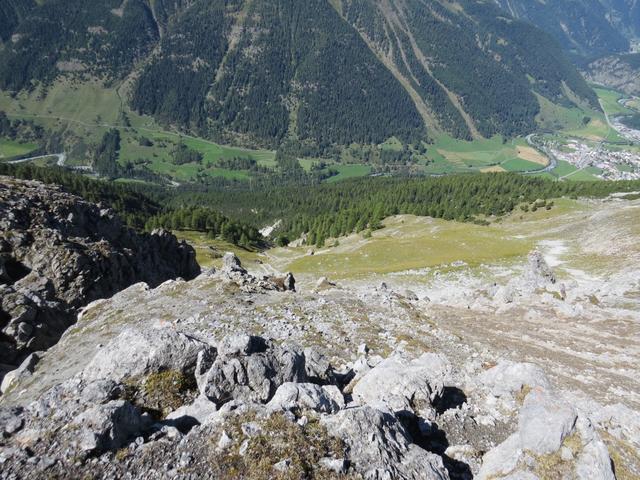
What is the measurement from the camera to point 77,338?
94.9 feet

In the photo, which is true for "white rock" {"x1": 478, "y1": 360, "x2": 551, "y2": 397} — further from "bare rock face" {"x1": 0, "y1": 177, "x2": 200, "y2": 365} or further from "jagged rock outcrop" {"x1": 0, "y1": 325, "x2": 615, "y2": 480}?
"bare rock face" {"x1": 0, "y1": 177, "x2": 200, "y2": 365}

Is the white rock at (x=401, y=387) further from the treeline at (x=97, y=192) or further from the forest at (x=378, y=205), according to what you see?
the treeline at (x=97, y=192)

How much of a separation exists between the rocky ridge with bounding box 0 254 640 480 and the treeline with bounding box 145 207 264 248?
11382 centimetres

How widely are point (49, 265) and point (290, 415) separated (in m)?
36.9

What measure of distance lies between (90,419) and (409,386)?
12564 mm

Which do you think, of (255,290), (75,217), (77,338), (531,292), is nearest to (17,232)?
(75,217)

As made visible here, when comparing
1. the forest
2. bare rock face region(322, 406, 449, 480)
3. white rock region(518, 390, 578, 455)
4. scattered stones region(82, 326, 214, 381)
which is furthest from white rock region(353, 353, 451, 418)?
the forest

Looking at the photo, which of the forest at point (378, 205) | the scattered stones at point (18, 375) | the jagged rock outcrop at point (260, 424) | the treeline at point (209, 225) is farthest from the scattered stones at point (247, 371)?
the treeline at point (209, 225)

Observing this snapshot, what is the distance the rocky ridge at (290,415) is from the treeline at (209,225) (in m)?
114

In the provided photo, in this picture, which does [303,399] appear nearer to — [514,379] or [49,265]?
[514,379]

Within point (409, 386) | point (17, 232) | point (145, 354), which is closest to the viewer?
point (145, 354)

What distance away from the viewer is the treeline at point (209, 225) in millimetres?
139625

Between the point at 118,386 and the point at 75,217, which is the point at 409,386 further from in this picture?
the point at 75,217

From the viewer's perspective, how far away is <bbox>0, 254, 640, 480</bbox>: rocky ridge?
10688 millimetres
